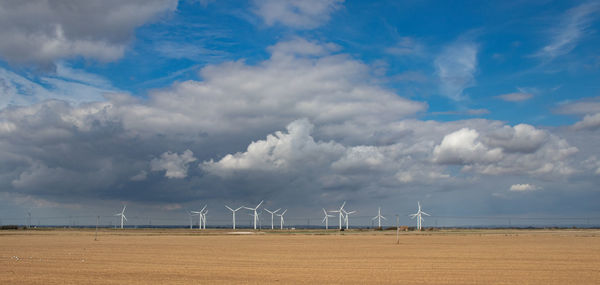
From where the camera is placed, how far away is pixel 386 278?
29672 mm

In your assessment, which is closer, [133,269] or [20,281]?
[20,281]

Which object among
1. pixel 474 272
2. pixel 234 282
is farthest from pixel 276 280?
pixel 474 272

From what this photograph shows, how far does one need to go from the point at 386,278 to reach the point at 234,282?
9.05 metres

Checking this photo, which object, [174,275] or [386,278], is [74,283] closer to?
[174,275]

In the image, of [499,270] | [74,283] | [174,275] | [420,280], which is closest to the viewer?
[74,283]

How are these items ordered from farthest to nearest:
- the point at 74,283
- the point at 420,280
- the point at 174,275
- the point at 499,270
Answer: the point at 499,270
the point at 174,275
the point at 420,280
the point at 74,283

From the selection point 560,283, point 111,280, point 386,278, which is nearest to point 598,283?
point 560,283

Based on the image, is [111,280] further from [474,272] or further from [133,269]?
[474,272]

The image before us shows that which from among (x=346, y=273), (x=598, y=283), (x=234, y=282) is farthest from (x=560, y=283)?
(x=234, y=282)

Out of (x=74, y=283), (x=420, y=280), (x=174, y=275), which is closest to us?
(x=74, y=283)

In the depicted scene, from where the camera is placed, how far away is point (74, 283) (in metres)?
27.1

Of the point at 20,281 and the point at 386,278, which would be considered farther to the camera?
the point at 386,278

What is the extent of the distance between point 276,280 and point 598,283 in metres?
18.0

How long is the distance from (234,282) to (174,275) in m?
5.54
